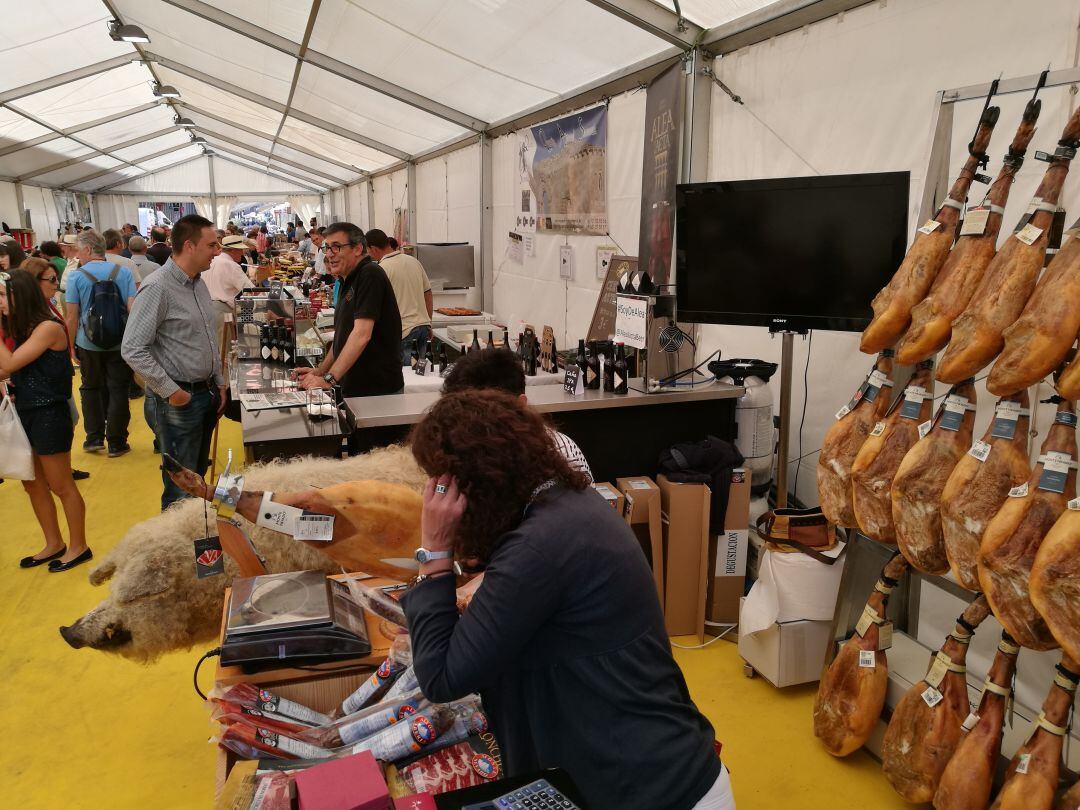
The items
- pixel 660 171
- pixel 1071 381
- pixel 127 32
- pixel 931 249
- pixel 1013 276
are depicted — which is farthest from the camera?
pixel 127 32

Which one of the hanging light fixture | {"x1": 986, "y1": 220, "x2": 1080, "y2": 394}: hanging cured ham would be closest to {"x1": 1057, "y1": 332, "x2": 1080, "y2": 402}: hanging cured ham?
{"x1": 986, "y1": 220, "x2": 1080, "y2": 394}: hanging cured ham

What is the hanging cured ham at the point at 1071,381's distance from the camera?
183cm

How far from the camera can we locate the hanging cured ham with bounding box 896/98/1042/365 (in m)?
2.14

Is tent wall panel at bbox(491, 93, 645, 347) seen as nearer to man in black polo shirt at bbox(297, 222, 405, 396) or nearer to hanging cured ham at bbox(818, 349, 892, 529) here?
man in black polo shirt at bbox(297, 222, 405, 396)

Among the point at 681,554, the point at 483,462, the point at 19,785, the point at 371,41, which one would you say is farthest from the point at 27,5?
the point at 483,462

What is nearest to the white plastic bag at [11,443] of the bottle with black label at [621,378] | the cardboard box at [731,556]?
the bottle with black label at [621,378]

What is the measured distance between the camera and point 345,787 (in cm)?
117

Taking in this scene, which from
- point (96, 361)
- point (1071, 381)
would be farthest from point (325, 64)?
point (1071, 381)

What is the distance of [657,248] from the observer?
16.0 feet

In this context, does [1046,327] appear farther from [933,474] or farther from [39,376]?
[39,376]

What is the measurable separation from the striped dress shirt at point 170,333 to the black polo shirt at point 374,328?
0.68 metres

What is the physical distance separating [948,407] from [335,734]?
1.86 m

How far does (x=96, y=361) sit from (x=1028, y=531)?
613 cm

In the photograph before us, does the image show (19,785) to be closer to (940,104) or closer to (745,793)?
(745,793)
